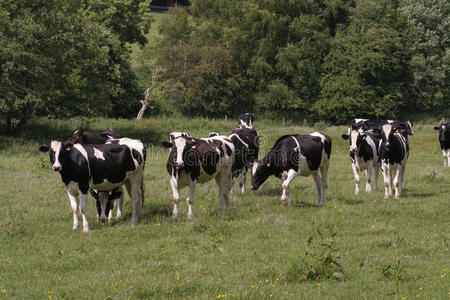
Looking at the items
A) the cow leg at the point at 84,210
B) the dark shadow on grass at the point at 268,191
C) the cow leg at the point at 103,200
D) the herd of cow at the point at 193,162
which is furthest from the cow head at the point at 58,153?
the dark shadow on grass at the point at 268,191

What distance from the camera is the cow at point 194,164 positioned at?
50.9 feet

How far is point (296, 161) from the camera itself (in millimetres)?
17328

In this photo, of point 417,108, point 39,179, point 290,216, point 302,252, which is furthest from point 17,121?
point 417,108

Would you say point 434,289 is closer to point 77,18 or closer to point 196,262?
point 196,262

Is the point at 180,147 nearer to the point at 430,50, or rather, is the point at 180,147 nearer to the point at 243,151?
the point at 243,151

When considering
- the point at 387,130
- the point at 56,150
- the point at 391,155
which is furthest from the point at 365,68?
the point at 56,150

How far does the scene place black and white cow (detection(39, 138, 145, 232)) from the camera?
47.1 feet

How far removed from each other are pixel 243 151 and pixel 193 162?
5.27m

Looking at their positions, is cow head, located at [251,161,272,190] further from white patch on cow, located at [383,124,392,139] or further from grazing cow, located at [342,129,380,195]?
white patch on cow, located at [383,124,392,139]

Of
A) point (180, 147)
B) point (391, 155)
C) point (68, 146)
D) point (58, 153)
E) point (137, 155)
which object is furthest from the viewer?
point (391, 155)

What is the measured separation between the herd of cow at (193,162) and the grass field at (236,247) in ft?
2.29

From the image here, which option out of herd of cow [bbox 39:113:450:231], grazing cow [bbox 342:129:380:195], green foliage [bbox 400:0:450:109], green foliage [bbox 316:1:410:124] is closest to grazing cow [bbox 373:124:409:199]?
herd of cow [bbox 39:113:450:231]

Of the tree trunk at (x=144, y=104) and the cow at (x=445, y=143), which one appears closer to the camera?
the cow at (x=445, y=143)

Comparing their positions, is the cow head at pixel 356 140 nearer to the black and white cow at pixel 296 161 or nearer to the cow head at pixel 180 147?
the black and white cow at pixel 296 161
